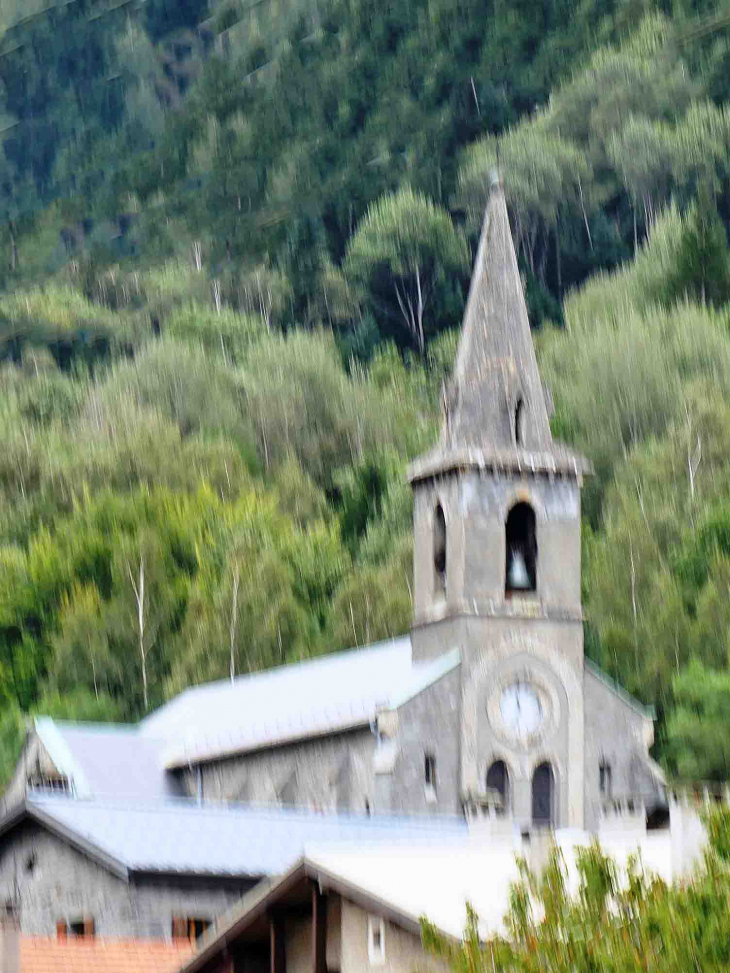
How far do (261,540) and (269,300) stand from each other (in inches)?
1890

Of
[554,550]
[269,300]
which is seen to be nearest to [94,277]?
[269,300]

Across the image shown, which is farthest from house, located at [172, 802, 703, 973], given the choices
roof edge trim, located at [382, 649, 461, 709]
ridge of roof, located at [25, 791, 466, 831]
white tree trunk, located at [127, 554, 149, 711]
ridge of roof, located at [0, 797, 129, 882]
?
white tree trunk, located at [127, 554, 149, 711]

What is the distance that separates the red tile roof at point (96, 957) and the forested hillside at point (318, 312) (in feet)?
97.3

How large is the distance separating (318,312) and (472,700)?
83.5 m

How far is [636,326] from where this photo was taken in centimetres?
10744

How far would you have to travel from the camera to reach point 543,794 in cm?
5891

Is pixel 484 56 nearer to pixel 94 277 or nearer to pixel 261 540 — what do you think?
pixel 94 277

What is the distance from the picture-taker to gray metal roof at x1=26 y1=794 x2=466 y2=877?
51438 millimetres

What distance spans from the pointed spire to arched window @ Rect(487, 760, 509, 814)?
627cm

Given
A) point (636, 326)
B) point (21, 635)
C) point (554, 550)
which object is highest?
point (636, 326)

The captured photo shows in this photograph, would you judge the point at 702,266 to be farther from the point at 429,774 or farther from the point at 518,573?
the point at 429,774

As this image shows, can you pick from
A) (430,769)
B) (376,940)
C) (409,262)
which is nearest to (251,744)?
(430,769)

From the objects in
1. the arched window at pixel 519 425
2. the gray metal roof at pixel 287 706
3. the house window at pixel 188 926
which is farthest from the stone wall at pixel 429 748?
the house window at pixel 188 926

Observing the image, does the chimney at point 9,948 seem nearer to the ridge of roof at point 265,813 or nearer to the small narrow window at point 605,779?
the ridge of roof at point 265,813
